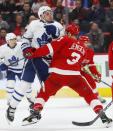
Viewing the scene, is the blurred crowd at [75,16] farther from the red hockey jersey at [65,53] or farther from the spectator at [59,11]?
the red hockey jersey at [65,53]

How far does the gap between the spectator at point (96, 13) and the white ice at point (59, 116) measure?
1.87 metres

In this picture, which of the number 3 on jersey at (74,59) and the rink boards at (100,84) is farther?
the rink boards at (100,84)

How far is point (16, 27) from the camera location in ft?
31.1

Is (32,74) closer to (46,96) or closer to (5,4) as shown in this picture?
(46,96)

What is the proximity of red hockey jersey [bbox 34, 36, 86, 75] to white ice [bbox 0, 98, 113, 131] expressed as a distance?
0.58 m

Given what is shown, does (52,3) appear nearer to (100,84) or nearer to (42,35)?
(100,84)

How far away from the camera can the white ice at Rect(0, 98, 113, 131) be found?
508cm

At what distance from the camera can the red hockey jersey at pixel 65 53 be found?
480 cm

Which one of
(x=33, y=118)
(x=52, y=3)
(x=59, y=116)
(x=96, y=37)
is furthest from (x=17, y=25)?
(x=33, y=118)

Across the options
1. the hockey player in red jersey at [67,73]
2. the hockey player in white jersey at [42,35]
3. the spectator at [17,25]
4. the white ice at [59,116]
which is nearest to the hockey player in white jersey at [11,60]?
the white ice at [59,116]

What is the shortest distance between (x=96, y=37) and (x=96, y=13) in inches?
27.7

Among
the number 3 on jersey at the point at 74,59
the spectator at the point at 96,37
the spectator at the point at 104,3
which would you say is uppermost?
the number 3 on jersey at the point at 74,59

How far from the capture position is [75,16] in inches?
361

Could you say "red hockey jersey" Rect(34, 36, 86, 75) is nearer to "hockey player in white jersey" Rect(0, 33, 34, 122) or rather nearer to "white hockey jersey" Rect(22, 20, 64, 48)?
"white hockey jersey" Rect(22, 20, 64, 48)
